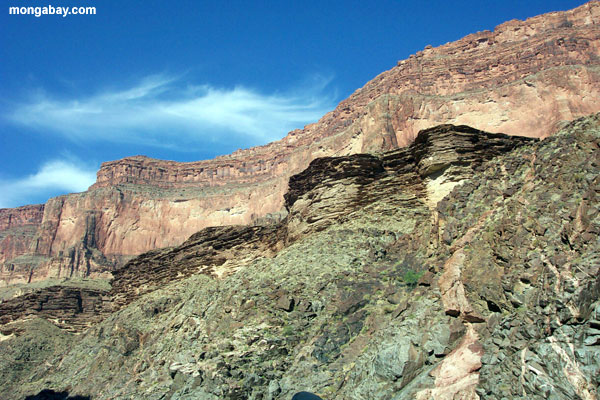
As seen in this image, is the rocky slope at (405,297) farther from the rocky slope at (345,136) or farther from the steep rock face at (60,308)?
the rocky slope at (345,136)

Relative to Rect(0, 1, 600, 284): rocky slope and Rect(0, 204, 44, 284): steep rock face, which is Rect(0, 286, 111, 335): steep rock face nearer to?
Rect(0, 1, 600, 284): rocky slope

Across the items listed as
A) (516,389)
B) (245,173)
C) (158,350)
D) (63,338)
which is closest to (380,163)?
(158,350)

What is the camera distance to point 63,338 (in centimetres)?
4434

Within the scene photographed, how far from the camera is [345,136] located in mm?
56469

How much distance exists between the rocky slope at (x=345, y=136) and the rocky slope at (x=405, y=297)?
17.6m

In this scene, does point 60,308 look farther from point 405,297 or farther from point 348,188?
point 405,297

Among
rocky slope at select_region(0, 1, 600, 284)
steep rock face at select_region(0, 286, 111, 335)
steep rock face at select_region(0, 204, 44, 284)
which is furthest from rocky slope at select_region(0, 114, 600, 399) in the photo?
steep rock face at select_region(0, 204, 44, 284)

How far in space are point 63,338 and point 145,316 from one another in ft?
53.2

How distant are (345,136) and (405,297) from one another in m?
40.3

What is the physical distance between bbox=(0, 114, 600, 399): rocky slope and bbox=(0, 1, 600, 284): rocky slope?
1762 cm

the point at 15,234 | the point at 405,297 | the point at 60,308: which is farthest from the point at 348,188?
the point at 15,234

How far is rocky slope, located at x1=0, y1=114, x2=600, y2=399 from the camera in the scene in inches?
439

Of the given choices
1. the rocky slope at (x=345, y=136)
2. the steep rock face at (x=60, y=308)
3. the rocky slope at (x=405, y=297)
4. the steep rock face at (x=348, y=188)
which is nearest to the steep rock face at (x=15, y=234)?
the rocky slope at (x=345, y=136)

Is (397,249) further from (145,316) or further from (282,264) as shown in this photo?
(145,316)
